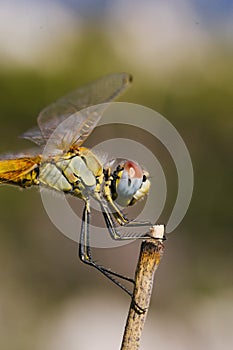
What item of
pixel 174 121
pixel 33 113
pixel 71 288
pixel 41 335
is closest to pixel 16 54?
pixel 33 113

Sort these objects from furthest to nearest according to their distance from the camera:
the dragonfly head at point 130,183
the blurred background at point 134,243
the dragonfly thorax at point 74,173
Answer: the blurred background at point 134,243 → the dragonfly thorax at point 74,173 → the dragonfly head at point 130,183

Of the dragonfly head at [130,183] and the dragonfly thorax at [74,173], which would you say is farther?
the dragonfly thorax at [74,173]

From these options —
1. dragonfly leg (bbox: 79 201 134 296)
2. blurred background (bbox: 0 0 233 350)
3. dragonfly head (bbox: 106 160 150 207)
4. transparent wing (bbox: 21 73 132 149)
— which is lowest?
dragonfly leg (bbox: 79 201 134 296)

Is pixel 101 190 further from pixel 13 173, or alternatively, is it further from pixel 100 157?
pixel 13 173

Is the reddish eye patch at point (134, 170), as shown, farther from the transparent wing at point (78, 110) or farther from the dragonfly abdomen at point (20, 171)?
the dragonfly abdomen at point (20, 171)

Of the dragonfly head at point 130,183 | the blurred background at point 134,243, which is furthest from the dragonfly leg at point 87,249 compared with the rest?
the blurred background at point 134,243

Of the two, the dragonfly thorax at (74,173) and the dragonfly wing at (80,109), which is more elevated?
the dragonfly wing at (80,109)

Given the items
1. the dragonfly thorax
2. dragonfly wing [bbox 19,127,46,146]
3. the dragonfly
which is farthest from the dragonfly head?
dragonfly wing [bbox 19,127,46,146]

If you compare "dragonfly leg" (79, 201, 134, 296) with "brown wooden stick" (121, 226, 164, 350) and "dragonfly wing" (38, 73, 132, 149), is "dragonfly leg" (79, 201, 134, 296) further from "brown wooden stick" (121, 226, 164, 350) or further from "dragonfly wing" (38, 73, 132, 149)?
"brown wooden stick" (121, 226, 164, 350)

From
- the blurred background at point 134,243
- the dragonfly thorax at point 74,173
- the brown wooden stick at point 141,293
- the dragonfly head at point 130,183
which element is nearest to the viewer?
the brown wooden stick at point 141,293
